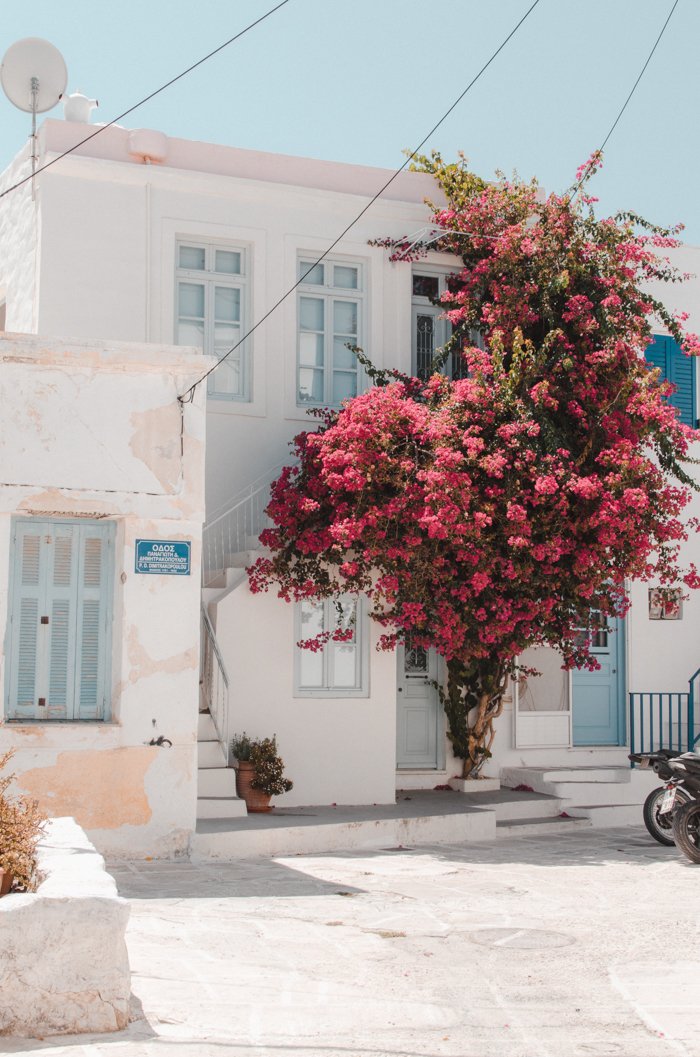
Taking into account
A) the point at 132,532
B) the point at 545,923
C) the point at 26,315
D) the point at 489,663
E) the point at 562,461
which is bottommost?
the point at 545,923

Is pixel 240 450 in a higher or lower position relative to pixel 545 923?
higher

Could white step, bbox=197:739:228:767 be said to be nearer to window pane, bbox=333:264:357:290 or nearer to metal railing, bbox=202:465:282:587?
metal railing, bbox=202:465:282:587

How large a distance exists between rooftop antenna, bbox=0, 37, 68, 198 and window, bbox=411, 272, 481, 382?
4575mm

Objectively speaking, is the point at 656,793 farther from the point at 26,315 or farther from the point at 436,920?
the point at 26,315

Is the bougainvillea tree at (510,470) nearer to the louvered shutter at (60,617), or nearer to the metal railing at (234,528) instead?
the metal railing at (234,528)

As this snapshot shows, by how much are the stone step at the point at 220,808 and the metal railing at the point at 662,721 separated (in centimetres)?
564

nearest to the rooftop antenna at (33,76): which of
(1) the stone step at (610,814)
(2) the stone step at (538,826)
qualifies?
(2) the stone step at (538,826)

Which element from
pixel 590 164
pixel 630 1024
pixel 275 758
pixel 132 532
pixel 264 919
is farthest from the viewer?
pixel 590 164

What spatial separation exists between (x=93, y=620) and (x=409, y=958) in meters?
4.61

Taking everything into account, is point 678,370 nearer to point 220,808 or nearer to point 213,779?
point 213,779

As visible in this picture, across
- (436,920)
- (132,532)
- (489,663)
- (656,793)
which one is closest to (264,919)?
(436,920)

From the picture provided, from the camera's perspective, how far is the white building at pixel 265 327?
527 inches

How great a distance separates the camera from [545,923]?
8641 millimetres

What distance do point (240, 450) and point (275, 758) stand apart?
352 centimetres
